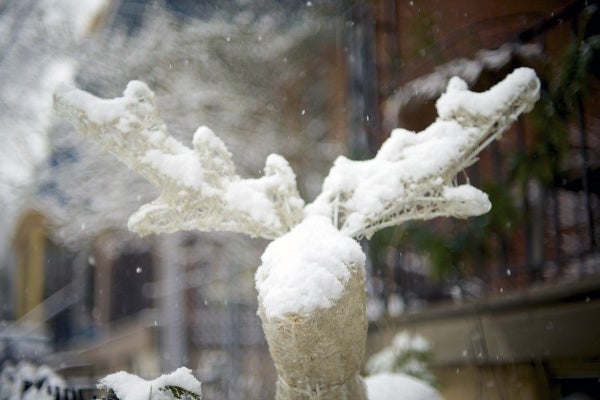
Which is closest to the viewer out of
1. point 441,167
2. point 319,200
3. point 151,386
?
point 151,386

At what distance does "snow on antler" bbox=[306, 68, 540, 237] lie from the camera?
2389mm

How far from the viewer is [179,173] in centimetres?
239

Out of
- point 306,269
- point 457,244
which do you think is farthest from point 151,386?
point 457,244

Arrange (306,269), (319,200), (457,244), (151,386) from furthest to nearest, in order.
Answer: (457,244) → (319,200) → (306,269) → (151,386)

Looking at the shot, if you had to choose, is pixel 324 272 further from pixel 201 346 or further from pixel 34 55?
pixel 201 346

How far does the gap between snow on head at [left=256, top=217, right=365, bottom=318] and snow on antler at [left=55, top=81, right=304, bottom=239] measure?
31cm

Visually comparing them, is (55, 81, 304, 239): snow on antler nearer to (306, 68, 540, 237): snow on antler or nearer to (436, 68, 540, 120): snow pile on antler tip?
(306, 68, 540, 237): snow on antler

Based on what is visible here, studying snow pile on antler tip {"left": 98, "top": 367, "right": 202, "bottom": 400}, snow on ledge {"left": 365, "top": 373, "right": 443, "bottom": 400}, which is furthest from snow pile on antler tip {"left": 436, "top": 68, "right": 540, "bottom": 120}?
snow pile on antler tip {"left": 98, "top": 367, "right": 202, "bottom": 400}

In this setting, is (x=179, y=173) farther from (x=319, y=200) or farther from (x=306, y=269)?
(x=306, y=269)

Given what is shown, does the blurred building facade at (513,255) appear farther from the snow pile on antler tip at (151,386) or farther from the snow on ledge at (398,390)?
the snow pile on antler tip at (151,386)

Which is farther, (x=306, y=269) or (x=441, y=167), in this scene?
(x=441, y=167)

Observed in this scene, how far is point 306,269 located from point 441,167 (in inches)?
30.5

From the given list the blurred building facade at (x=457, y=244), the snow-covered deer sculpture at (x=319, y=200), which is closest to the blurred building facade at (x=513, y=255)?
the blurred building facade at (x=457, y=244)

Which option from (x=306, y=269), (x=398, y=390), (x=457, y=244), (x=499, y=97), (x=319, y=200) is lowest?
(x=398, y=390)
